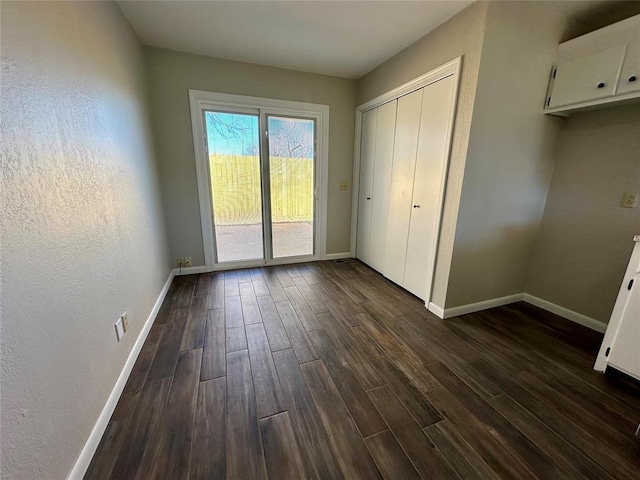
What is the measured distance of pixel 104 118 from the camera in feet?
5.07

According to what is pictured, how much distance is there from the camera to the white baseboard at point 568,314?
7.06 ft

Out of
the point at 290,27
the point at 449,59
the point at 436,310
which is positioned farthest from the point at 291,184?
the point at 436,310

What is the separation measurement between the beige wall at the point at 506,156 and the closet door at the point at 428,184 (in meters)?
0.24

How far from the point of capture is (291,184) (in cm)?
345

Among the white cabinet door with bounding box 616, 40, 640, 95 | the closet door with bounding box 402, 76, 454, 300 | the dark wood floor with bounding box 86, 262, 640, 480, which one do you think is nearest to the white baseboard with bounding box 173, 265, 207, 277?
the dark wood floor with bounding box 86, 262, 640, 480

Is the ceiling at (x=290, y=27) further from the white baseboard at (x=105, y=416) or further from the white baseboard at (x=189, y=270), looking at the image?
the white baseboard at (x=105, y=416)

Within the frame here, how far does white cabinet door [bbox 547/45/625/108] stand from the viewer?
1760mm

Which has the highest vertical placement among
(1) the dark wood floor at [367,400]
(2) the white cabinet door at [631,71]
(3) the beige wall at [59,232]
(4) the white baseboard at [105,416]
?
(2) the white cabinet door at [631,71]

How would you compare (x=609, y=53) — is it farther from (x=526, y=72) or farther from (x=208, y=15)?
(x=208, y=15)

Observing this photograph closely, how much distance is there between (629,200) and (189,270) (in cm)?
427

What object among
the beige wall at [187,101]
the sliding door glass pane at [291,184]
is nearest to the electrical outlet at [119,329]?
the beige wall at [187,101]

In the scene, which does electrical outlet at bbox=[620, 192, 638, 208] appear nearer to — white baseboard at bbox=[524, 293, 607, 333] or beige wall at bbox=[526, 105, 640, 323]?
beige wall at bbox=[526, 105, 640, 323]

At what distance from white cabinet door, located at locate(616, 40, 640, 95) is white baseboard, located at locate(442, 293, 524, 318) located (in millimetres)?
1814

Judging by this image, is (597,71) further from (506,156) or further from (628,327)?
(628,327)
